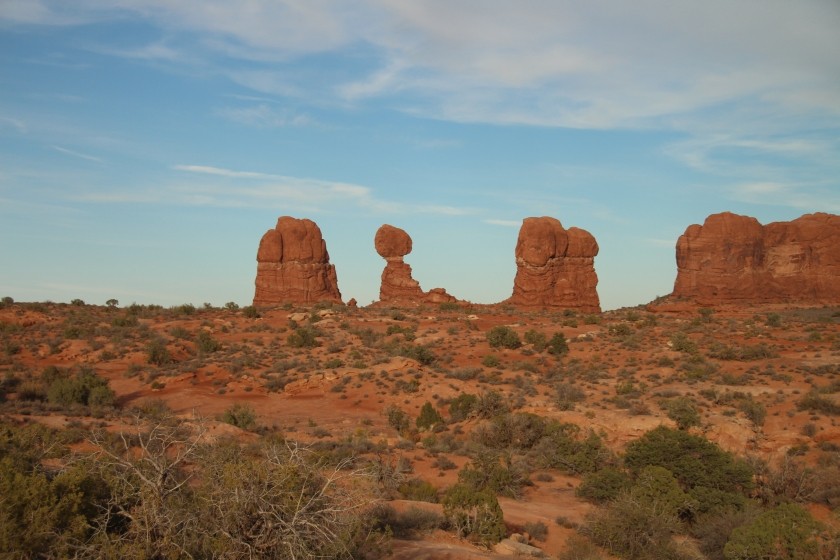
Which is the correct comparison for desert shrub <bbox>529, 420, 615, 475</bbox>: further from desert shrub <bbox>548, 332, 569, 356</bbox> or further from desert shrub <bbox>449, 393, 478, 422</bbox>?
desert shrub <bbox>548, 332, 569, 356</bbox>

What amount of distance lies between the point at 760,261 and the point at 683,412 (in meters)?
55.6

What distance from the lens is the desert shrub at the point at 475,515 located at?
450 inches

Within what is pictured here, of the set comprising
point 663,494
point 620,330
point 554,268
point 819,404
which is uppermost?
point 554,268

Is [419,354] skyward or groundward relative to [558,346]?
groundward

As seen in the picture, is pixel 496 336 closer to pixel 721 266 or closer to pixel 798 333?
pixel 798 333

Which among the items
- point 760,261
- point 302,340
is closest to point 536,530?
point 302,340

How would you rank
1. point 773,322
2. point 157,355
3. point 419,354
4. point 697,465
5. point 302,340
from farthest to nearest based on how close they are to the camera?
point 773,322, point 302,340, point 419,354, point 157,355, point 697,465

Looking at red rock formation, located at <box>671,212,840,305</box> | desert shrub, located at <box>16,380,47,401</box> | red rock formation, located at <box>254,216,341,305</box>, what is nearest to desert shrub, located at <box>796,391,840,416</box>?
Answer: desert shrub, located at <box>16,380,47,401</box>

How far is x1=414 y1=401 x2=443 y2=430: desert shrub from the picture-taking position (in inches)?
924

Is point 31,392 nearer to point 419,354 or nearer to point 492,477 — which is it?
point 419,354

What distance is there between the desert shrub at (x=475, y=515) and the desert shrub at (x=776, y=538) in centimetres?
399

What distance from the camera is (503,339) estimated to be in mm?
36562

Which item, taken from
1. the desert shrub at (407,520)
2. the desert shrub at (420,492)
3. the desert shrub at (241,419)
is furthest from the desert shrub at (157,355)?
the desert shrub at (407,520)

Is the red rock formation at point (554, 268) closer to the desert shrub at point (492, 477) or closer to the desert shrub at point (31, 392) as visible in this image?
the desert shrub at point (31, 392)
